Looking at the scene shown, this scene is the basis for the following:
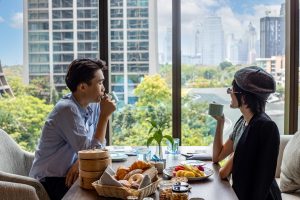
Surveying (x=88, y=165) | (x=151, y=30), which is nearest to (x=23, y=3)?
(x=151, y=30)

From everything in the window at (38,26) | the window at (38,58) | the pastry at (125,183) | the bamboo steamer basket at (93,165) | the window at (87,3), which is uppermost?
the window at (87,3)

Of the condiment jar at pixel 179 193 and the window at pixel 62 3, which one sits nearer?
the condiment jar at pixel 179 193

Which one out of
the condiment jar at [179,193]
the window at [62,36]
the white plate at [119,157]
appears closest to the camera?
the condiment jar at [179,193]

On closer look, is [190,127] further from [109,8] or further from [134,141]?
[109,8]

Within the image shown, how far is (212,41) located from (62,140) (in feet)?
6.58

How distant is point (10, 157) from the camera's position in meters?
2.65

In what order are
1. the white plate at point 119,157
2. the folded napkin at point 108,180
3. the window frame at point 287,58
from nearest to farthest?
1. the folded napkin at point 108,180
2. the white plate at point 119,157
3. the window frame at point 287,58

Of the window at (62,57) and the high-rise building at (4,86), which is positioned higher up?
the window at (62,57)

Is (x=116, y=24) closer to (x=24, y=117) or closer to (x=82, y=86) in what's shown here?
(x=24, y=117)

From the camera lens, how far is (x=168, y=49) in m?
3.69

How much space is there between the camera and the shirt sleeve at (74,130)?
6.84 ft

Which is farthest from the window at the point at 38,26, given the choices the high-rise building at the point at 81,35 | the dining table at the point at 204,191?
the dining table at the point at 204,191

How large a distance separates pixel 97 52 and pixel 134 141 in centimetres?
92

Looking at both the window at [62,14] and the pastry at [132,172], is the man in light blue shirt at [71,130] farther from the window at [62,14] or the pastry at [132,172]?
the window at [62,14]
